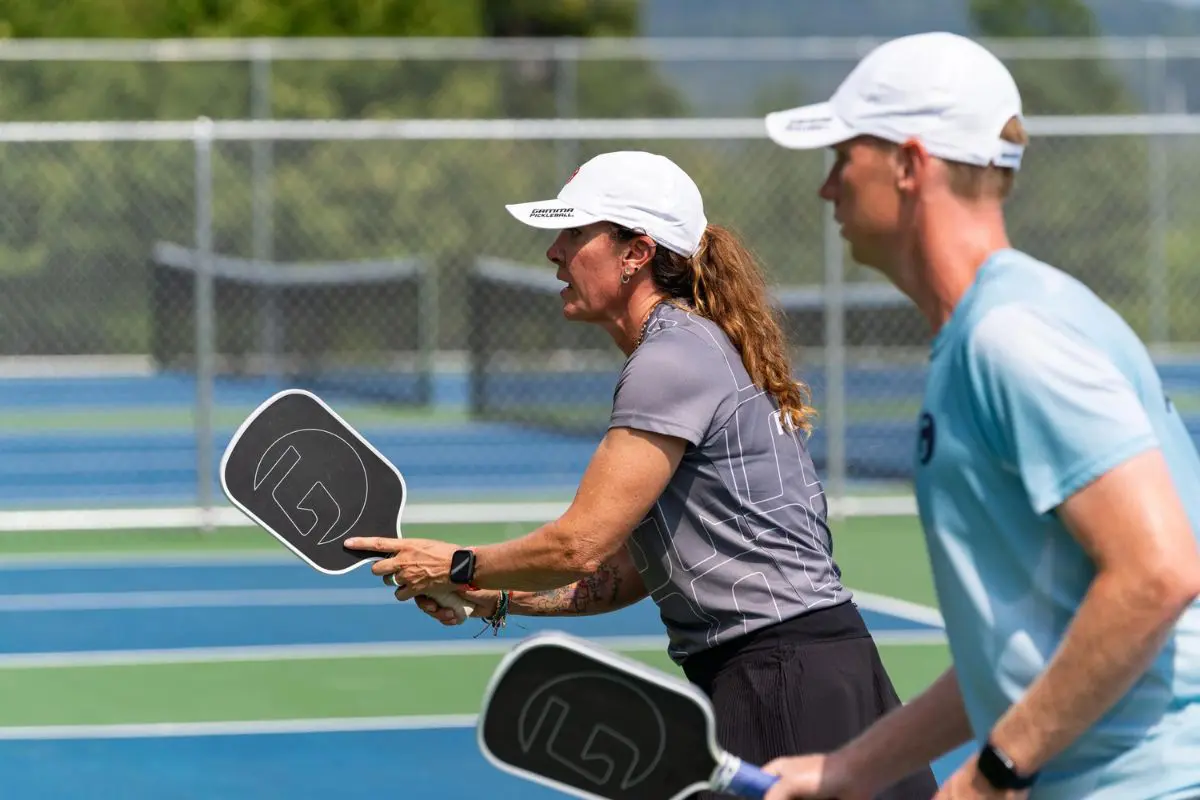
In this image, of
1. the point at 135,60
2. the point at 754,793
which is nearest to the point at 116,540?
the point at 135,60

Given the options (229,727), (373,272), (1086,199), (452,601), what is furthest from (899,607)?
(373,272)

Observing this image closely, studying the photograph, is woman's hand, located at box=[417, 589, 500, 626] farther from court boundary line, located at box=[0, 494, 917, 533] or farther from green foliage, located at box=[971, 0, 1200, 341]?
green foliage, located at box=[971, 0, 1200, 341]

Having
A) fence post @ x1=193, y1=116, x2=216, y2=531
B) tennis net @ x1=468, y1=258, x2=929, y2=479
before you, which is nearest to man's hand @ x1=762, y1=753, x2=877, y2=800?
fence post @ x1=193, y1=116, x2=216, y2=531

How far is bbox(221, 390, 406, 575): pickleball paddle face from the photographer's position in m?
4.11

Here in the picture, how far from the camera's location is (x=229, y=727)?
7.63 metres

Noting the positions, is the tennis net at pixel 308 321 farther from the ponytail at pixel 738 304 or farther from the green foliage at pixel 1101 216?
the ponytail at pixel 738 304

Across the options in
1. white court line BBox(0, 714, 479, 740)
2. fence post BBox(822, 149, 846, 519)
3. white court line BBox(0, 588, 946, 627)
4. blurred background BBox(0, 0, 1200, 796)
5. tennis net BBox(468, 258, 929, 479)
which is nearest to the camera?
white court line BBox(0, 714, 479, 740)

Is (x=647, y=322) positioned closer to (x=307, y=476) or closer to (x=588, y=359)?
(x=307, y=476)

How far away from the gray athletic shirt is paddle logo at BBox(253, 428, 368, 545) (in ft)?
1.98

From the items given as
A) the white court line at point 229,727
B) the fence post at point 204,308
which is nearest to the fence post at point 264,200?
the fence post at point 204,308

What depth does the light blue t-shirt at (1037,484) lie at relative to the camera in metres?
2.44

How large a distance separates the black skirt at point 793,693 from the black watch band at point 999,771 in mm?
1327

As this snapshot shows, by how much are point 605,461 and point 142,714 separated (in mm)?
4596

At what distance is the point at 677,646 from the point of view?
4.05 metres
